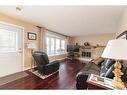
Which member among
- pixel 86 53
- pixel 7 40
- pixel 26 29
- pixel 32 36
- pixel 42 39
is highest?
A: pixel 26 29

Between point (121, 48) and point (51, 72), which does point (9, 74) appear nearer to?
point (51, 72)

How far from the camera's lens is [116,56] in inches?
45.8

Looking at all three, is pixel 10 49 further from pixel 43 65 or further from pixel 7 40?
pixel 43 65

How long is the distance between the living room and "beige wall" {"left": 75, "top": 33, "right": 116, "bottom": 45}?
1.19ft

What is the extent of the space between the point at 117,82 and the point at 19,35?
3.96m

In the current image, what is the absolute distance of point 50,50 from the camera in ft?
22.7

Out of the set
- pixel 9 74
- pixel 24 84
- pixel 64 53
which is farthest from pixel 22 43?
pixel 64 53

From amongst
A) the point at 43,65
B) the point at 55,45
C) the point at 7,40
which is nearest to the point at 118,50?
the point at 43,65

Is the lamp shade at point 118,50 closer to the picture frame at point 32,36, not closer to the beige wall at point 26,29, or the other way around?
the beige wall at point 26,29

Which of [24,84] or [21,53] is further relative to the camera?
[21,53]

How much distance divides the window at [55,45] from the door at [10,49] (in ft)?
7.79

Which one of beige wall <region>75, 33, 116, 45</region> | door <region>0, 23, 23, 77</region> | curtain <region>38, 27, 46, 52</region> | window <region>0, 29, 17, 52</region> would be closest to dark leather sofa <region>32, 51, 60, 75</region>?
door <region>0, 23, 23, 77</region>

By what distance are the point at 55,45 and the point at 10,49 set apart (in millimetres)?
3819
